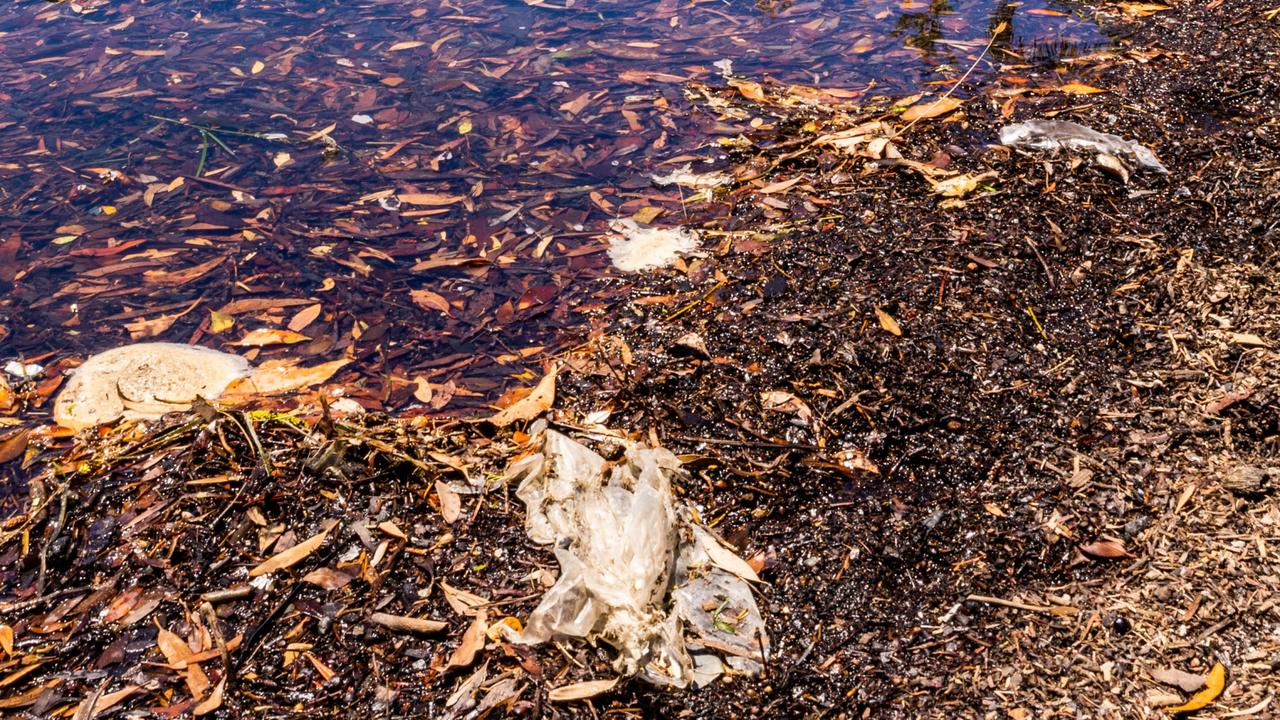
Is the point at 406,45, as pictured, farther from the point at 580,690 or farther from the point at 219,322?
the point at 580,690

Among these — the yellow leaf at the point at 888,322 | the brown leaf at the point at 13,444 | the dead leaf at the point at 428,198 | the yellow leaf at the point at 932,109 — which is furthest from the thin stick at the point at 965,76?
the brown leaf at the point at 13,444

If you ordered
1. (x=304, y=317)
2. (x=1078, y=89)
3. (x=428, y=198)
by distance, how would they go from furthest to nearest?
(x=1078, y=89) → (x=428, y=198) → (x=304, y=317)

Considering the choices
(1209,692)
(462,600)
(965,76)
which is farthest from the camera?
(965,76)

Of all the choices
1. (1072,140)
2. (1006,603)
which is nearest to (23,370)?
(1006,603)

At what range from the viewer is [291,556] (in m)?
2.54

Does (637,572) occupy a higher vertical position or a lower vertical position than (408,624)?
higher

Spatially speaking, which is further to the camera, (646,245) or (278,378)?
(646,245)

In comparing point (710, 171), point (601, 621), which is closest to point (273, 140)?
point (710, 171)

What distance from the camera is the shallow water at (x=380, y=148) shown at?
4.01m

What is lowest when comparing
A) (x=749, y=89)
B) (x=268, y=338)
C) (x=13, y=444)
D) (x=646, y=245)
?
(x=13, y=444)

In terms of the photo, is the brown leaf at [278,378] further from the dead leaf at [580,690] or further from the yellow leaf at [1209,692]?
the yellow leaf at [1209,692]

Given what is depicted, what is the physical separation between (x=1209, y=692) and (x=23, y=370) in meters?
4.82

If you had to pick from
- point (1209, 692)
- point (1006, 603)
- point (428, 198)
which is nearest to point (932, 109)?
point (428, 198)

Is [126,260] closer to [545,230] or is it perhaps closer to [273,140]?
[273,140]
